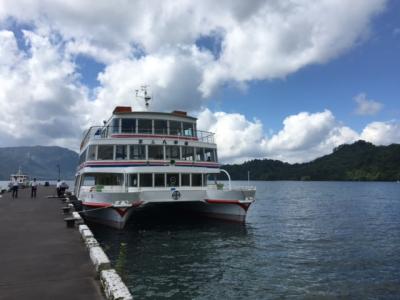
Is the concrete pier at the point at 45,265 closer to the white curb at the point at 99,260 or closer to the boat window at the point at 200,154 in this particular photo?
the white curb at the point at 99,260

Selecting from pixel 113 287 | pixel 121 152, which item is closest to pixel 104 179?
pixel 121 152

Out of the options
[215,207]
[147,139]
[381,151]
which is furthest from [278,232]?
[381,151]

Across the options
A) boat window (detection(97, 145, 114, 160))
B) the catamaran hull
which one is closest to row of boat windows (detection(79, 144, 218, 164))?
boat window (detection(97, 145, 114, 160))

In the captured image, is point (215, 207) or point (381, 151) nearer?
point (215, 207)

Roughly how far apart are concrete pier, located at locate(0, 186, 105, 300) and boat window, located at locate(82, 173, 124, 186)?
8.75 m

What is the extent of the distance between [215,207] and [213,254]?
8.15m

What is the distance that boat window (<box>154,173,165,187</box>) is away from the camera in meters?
23.0

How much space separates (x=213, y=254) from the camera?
645 inches

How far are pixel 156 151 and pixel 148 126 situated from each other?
237 centimetres

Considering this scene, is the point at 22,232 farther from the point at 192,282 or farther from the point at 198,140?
the point at 198,140

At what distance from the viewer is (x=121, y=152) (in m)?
24.3

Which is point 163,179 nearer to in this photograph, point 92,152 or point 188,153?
point 188,153

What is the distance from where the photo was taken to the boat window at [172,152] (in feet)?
82.8

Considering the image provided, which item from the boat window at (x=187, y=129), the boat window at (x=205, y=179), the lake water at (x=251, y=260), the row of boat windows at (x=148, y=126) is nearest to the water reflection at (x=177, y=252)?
the lake water at (x=251, y=260)
